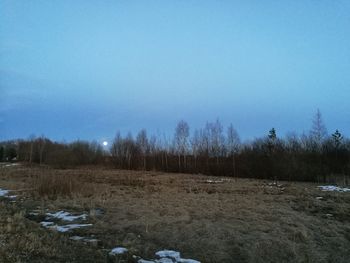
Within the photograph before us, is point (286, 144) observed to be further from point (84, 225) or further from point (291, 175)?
point (84, 225)

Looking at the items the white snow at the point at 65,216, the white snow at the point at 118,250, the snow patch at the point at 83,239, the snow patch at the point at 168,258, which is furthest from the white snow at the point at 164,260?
the white snow at the point at 65,216

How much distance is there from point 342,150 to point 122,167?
36.9 meters

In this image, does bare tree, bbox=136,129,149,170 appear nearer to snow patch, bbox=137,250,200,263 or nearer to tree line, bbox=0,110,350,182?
tree line, bbox=0,110,350,182

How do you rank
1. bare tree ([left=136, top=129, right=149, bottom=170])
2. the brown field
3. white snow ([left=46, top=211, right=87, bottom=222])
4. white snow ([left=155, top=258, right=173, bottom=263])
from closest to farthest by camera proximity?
white snow ([left=155, top=258, right=173, bottom=263]) → the brown field → white snow ([left=46, top=211, right=87, bottom=222]) → bare tree ([left=136, top=129, right=149, bottom=170])

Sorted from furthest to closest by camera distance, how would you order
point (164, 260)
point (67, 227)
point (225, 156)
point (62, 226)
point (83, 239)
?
point (225, 156), point (62, 226), point (67, 227), point (83, 239), point (164, 260)

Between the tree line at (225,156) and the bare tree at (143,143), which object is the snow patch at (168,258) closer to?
the tree line at (225,156)

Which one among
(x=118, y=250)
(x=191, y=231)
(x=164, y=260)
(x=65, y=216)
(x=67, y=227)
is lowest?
(x=164, y=260)

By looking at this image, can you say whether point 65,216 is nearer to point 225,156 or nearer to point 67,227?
point 67,227

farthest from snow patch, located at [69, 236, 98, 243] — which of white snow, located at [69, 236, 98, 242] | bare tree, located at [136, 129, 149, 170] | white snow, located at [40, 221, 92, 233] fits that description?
bare tree, located at [136, 129, 149, 170]

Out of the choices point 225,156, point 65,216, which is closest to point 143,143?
point 225,156

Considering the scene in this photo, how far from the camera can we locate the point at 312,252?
30.0 feet

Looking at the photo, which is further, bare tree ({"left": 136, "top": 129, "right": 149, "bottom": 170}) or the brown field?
bare tree ({"left": 136, "top": 129, "right": 149, "bottom": 170})

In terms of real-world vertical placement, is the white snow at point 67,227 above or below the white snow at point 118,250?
above

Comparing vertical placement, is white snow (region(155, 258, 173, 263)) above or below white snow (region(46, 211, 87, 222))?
below
